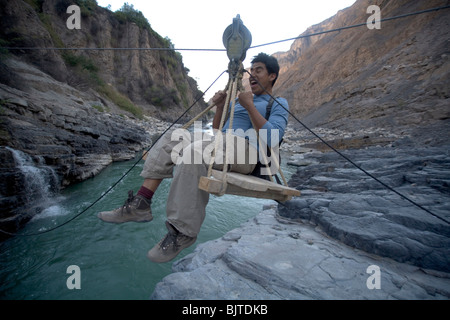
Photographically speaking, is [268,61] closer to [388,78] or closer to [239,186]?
[239,186]

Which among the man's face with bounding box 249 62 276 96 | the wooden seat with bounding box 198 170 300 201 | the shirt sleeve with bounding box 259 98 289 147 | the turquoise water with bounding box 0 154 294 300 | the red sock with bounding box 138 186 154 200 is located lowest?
the turquoise water with bounding box 0 154 294 300

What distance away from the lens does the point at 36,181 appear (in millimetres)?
3537

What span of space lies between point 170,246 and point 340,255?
1486 millimetres

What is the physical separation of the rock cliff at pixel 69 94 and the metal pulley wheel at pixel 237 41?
3744 millimetres

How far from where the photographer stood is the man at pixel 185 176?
5.03ft

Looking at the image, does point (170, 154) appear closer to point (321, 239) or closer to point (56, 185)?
point (321, 239)

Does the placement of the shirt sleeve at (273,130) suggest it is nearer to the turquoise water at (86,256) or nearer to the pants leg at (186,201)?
the pants leg at (186,201)

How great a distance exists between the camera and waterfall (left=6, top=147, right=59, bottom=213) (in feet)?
10.6

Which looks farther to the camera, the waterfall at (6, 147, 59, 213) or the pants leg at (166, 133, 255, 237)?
the waterfall at (6, 147, 59, 213)

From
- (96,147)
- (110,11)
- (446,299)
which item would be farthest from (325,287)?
(110,11)

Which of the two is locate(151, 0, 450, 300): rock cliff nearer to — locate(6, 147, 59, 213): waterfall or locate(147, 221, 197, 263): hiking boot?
locate(147, 221, 197, 263): hiking boot

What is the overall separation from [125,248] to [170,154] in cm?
152

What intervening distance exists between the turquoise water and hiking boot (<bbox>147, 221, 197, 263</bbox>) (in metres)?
0.60

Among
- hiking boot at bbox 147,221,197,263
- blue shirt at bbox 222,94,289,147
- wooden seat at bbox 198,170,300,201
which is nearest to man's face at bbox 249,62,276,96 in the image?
blue shirt at bbox 222,94,289,147
